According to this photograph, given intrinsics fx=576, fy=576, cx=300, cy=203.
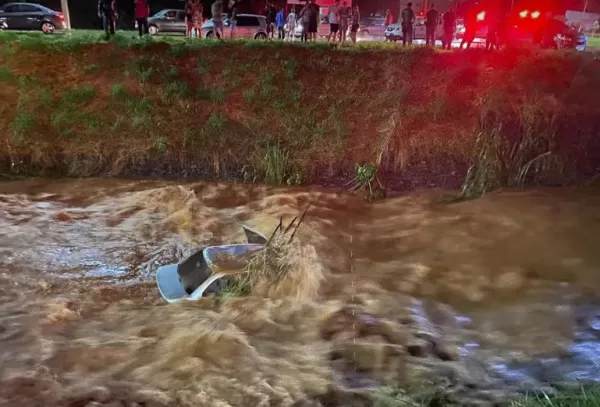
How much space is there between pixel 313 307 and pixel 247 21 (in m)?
20.0

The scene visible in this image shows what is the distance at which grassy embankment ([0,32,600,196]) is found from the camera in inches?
510

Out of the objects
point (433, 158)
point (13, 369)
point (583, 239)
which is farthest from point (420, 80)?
point (13, 369)

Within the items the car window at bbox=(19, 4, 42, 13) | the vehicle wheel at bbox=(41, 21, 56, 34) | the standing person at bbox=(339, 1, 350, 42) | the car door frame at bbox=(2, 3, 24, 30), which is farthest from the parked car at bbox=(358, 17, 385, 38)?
the car door frame at bbox=(2, 3, 24, 30)

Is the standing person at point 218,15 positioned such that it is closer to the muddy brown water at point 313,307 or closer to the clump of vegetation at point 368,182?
the clump of vegetation at point 368,182

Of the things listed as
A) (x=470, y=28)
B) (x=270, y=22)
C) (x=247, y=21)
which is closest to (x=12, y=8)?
(x=247, y=21)

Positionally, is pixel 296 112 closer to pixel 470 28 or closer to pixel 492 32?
pixel 492 32

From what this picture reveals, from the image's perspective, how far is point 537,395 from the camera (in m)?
5.45

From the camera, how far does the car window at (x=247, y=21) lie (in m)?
24.9

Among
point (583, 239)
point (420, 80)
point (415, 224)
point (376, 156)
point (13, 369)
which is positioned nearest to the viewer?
point (13, 369)

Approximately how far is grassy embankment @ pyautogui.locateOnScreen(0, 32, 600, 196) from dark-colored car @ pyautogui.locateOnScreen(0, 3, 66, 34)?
353 inches

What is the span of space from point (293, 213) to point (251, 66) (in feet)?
19.0

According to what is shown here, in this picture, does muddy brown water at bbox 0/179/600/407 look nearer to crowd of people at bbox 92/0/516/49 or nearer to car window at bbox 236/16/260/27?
crowd of people at bbox 92/0/516/49

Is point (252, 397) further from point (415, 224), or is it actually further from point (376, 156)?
point (376, 156)

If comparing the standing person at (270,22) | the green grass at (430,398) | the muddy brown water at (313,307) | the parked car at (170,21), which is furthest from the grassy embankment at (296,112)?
the parked car at (170,21)
